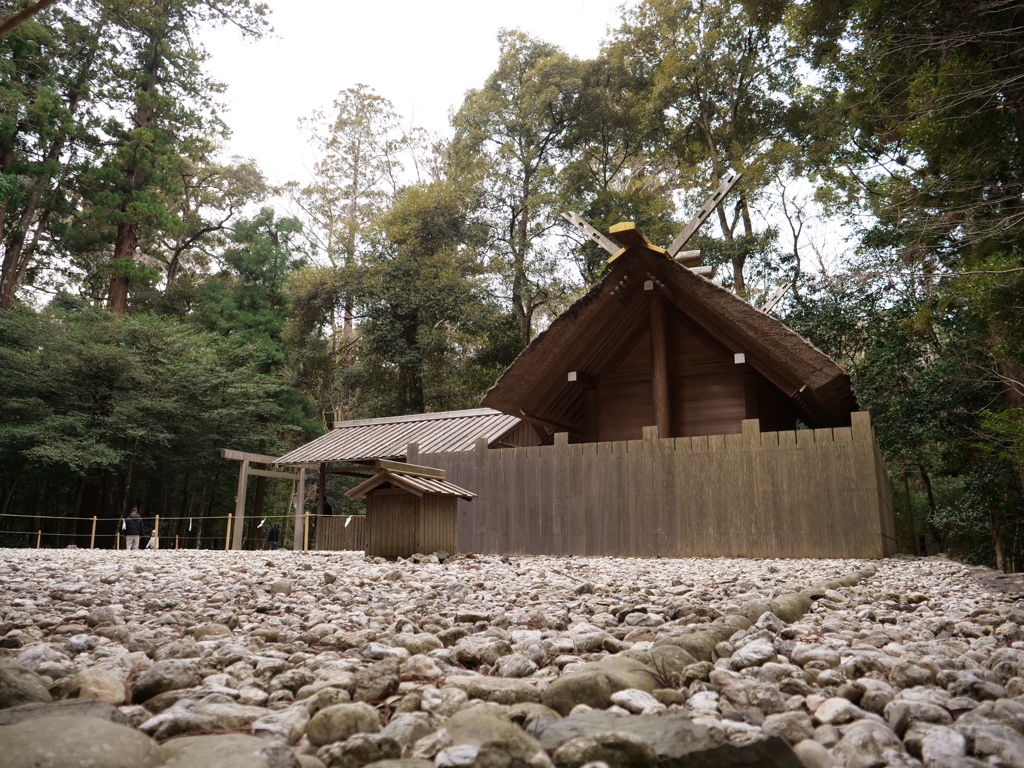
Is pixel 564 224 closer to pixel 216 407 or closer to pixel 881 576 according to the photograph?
pixel 216 407

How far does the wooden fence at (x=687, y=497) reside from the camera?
816 centimetres

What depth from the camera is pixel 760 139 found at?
2072 cm

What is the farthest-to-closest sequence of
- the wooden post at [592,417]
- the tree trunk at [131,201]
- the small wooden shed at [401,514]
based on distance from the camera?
the tree trunk at [131,201] → the wooden post at [592,417] → the small wooden shed at [401,514]

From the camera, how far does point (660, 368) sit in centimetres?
1109

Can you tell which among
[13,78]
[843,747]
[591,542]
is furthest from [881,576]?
[13,78]

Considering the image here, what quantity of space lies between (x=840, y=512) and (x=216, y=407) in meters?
22.1

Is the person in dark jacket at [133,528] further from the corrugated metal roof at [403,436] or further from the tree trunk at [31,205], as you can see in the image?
the tree trunk at [31,205]

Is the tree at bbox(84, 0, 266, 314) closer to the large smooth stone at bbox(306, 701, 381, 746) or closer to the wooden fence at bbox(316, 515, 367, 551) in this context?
the wooden fence at bbox(316, 515, 367, 551)

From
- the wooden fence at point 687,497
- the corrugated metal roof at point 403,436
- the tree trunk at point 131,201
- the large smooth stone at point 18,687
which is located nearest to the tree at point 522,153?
the corrugated metal roof at point 403,436

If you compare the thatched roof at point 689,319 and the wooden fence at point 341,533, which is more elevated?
the thatched roof at point 689,319

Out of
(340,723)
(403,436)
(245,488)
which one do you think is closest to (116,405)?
(245,488)

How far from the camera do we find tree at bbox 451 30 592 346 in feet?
78.4

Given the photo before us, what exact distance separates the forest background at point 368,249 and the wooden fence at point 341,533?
5356mm

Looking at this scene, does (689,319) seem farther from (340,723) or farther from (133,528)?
(133,528)
